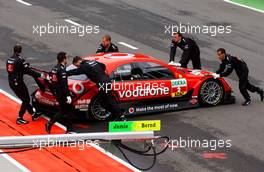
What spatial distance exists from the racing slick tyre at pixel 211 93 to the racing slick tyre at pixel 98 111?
264 centimetres

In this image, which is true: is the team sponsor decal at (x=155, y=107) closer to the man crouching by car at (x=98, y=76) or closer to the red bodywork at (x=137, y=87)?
the red bodywork at (x=137, y=87)

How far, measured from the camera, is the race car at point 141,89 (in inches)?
594

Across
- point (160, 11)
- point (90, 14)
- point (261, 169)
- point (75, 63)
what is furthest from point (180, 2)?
point (261, 169)

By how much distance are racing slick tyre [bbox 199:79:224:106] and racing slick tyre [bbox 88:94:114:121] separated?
2644mm

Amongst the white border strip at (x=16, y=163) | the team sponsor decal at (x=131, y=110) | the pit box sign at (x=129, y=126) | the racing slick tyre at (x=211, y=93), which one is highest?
the pit box sign at (x=129, y=126)

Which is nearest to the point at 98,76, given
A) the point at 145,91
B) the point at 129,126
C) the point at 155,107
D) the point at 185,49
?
the point at 145,91

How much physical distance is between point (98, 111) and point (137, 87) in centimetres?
114

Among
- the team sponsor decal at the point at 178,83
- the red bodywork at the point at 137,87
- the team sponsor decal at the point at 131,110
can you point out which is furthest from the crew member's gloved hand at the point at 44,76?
the team sponsor decal at the point at 178,83

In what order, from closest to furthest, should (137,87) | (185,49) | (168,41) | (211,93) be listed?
(137,87) → (211,93) → (185,49) → (168,41)

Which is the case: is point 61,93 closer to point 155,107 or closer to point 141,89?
point 141,89

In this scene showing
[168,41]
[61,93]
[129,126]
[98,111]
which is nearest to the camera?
[129,126]

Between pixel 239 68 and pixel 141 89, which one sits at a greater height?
pixel 239 68

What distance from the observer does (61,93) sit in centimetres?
1430

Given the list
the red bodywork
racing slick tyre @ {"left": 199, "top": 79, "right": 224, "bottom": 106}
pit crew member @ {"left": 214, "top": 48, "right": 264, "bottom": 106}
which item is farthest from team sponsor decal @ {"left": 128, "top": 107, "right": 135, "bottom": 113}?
pit crew member @ {"left": 214, "top": 48, "right": 264, "bottom": 106}
